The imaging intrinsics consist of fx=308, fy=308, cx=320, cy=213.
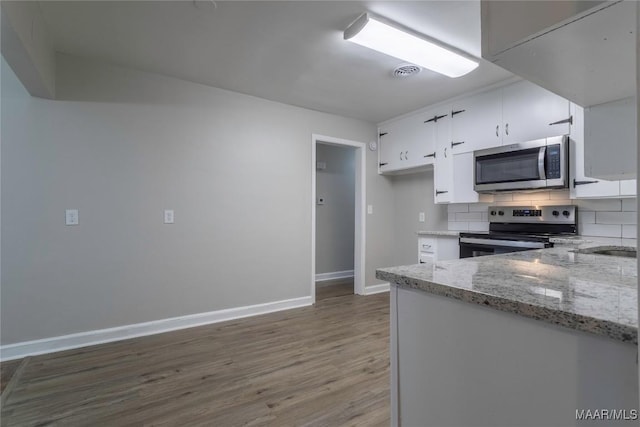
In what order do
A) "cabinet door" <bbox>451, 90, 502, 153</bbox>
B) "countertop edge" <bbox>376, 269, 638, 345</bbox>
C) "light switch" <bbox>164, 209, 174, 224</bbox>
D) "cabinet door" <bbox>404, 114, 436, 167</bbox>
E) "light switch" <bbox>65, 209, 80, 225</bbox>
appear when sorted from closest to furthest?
"countertop edge" <bbox>376, 269, 638, 345</bbox> < "light switch" <bbox>65, 209, 80, 225</bbox> < "light switch" <bbox>164, 209, 174, 224</bbox> < "cabinet door" <bbox>451, 90, 502, 153</bbox> < "cabinet door" <bbox>404, 114, 436, 167</bbox>

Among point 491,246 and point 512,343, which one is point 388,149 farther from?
point 512,343

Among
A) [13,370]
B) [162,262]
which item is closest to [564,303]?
[162,262]

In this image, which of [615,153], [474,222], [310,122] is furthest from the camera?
[310,122]

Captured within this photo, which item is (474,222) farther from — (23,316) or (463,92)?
(23,316)

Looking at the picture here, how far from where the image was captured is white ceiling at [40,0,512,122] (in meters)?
1.91

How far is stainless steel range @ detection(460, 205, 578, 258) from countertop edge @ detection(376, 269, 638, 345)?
7.32 feet

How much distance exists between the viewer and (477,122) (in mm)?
3172

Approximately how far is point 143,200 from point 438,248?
302 cm

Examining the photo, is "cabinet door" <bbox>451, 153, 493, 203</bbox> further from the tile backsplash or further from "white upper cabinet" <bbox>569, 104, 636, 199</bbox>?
"white upper cabinet" <bbox>569, 104, 636, 199</bbox>

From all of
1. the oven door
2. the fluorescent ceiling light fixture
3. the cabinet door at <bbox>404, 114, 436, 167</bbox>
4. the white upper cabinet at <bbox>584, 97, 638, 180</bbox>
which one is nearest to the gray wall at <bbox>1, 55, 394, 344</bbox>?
the cabinet door at <bbox>404, 114, 436, 167</bbox>

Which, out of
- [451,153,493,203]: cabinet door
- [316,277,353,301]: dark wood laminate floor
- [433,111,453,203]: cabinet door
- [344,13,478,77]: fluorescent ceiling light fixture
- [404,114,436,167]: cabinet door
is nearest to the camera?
[344,13,478,77]: fluorescent ceiling light fixture

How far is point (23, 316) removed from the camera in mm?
2328

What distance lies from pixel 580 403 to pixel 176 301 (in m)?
2.99

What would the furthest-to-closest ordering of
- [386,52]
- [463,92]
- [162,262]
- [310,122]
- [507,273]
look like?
[310,122] → [463,92] → [162,262] → [386,52] → [507,273]
